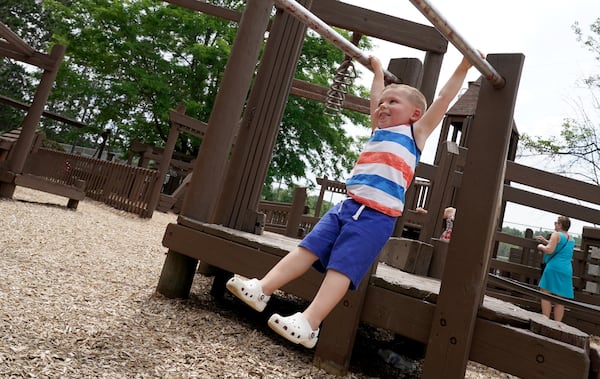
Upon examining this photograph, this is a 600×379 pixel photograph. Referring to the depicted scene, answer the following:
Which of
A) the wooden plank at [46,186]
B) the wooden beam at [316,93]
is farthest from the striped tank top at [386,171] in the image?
the wooden plank at [46,186]

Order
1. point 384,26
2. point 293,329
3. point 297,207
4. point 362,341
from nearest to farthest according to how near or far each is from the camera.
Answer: point 293,329 < point 384,26 < point 362,341 < point 297,207

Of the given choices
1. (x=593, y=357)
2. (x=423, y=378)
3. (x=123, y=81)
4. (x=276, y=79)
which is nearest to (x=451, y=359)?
(x=423, y=378)

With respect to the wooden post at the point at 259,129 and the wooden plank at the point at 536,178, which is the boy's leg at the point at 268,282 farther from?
the wooden plank at the point at 536,178

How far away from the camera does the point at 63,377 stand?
167 cm

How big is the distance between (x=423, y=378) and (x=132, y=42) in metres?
19.5

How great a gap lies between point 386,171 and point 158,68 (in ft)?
63.7

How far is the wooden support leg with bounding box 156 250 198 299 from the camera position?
3.18 meters

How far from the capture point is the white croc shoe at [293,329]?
1345 millimetres

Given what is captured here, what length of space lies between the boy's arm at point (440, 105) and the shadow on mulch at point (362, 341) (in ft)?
5.31

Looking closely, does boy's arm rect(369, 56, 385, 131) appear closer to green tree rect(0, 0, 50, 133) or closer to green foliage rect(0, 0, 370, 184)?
green foliage rect(0, 0, 370, 184)

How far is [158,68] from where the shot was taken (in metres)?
19.0

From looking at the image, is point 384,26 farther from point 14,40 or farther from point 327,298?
point 14,40

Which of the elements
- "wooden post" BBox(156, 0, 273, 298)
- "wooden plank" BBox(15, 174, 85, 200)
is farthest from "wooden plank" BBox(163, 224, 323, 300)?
"wooden plank" BBox(15, 174, 85, 200)

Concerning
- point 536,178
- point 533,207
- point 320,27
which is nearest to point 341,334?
point 320,27
